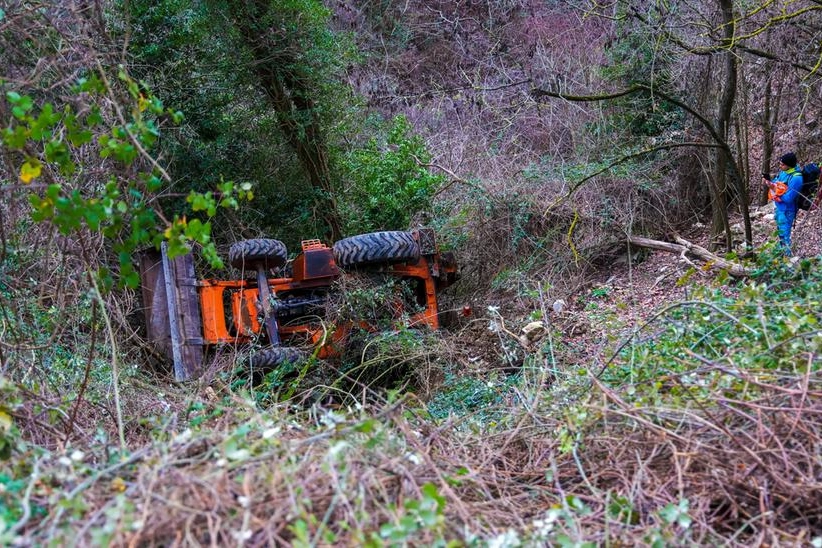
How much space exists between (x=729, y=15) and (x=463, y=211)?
4.08 m

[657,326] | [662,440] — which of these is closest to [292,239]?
[657,326]

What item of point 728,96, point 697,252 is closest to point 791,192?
point 697,252

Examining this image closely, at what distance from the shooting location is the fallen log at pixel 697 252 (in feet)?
23.9

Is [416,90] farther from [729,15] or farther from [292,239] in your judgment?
[729,15]

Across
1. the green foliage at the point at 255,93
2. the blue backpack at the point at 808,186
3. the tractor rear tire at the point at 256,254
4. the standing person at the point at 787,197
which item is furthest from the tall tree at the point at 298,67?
the blue backpack at the point at 808,186

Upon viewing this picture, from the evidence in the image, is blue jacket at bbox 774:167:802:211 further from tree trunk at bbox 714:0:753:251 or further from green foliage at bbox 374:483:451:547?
green foliage at bbox 374:483:451:547

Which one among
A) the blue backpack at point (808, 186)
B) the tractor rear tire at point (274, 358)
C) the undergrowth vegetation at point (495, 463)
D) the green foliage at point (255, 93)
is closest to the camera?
the undergrowth vegetation at point (495, 463)

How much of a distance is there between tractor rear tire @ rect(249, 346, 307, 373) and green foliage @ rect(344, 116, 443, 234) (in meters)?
3.86

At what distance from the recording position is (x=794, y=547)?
278 centimetres

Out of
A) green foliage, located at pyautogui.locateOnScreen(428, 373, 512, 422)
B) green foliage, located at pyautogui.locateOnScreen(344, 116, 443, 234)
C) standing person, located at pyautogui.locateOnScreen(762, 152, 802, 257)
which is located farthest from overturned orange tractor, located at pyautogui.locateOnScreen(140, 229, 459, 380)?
standing person, located at pyautogui.locateOnScreen(762, 152, 802, 257)

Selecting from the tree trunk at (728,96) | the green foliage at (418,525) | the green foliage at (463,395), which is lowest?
the green foliage at (463,395)

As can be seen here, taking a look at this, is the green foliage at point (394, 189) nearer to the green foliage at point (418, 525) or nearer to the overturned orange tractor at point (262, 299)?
the overturned orange tractor at point (262, 299)

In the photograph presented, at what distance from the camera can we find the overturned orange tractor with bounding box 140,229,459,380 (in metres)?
6.67

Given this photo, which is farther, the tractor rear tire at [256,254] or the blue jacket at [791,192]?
the blue jacket at [791,192]
